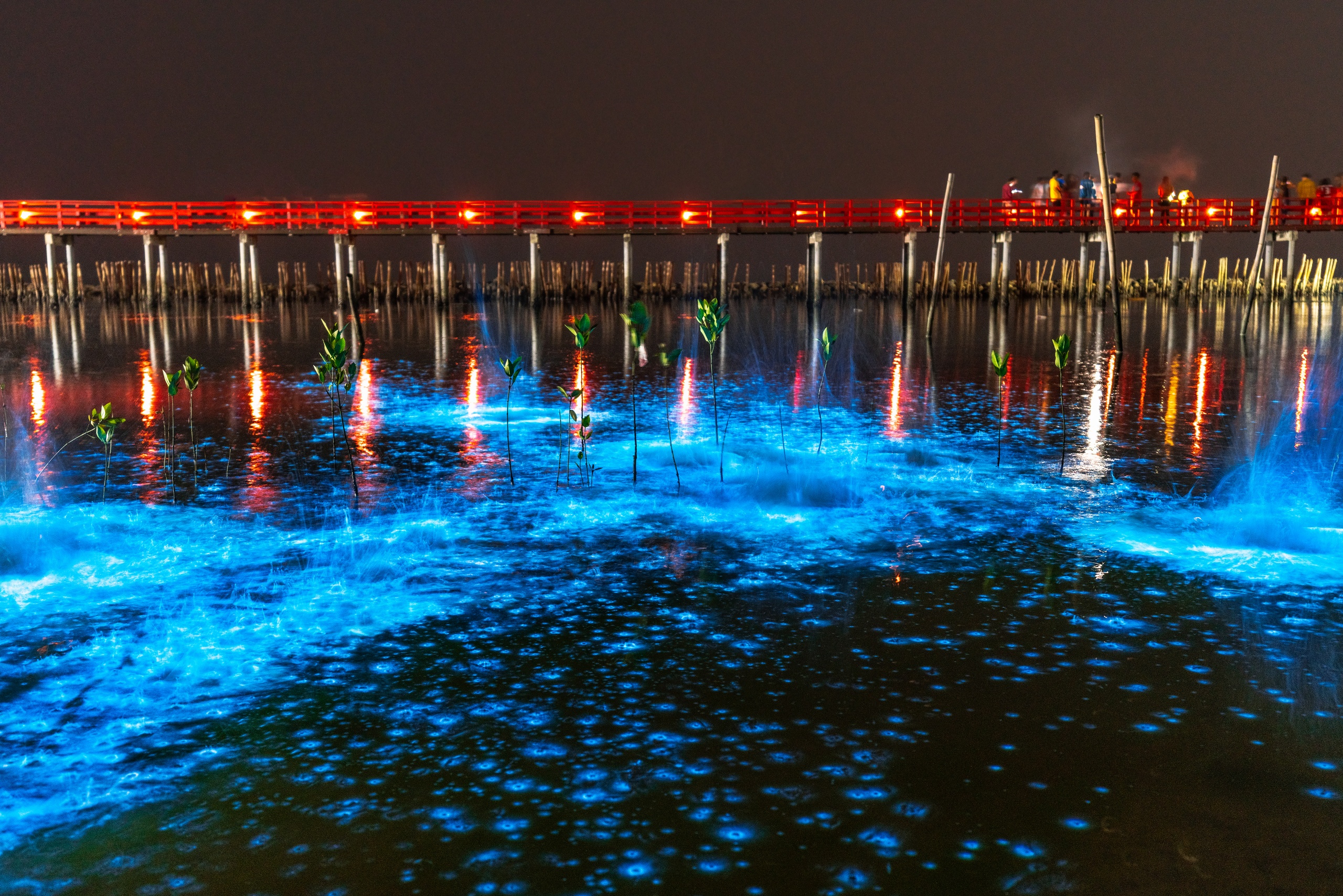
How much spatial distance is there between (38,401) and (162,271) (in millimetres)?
21113

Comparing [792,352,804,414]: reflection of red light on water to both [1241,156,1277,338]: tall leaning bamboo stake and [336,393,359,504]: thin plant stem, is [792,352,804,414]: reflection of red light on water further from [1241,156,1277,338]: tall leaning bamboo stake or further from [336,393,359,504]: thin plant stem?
[1241,156,1277,338]: tall leaning bamboo stake

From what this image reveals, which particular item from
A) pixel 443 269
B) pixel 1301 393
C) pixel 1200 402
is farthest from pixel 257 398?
pixel 443 269

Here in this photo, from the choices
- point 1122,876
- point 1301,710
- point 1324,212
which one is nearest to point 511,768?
point 1122,876

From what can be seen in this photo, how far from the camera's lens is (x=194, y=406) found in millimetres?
13312

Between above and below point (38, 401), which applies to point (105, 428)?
above

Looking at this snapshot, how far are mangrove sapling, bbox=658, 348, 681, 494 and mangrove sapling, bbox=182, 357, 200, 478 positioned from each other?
337 cm

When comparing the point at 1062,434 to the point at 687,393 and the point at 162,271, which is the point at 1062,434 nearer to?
the point at 687,393

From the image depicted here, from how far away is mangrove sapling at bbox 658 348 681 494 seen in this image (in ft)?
28.9

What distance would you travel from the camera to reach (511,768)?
411 centimetres

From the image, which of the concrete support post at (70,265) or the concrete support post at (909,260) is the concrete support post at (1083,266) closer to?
the concrete support post at (909,260)

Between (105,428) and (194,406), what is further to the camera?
(194,406)

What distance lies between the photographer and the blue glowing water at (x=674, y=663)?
11.9 feet

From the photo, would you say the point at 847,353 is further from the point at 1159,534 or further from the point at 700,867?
the point at 700,867

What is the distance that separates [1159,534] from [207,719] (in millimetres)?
5416
